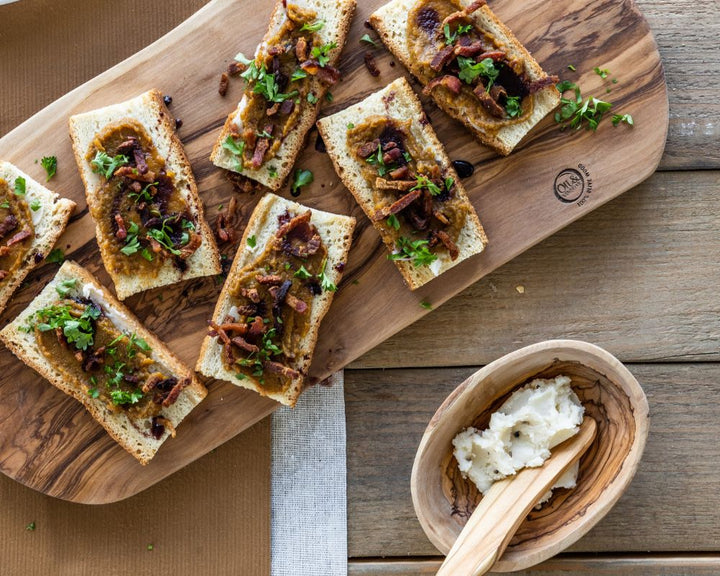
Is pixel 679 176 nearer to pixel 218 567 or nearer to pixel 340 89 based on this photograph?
pixel 340 89

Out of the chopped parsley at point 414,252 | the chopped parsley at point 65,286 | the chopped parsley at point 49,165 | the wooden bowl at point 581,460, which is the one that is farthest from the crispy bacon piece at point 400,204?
the chopped parsley at point 49,165

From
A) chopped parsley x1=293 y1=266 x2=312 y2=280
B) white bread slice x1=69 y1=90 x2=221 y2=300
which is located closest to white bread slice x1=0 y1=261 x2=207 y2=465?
white bread slice x1=69 y1=90 x2=221 y2=300

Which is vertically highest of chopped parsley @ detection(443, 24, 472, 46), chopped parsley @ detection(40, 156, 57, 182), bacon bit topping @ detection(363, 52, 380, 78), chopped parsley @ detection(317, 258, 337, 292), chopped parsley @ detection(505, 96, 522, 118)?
chopped parsley @ detection(40, 156, 57, 182)

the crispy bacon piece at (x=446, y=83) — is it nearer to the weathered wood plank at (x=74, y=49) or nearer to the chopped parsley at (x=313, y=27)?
the chopped parsley at (x=313, y=27)

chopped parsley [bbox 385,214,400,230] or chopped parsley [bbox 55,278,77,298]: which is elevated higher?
chopped parsley [bbox 55,278,77,298]

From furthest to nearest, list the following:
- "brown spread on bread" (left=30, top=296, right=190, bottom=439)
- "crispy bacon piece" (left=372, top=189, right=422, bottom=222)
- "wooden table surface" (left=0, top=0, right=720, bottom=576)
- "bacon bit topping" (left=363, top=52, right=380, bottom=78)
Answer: "wooden table surface" (left=0, top=0, right=720, bottom=576) → "bacon bit topping" (left=363, top=52, right=380, bottom=78) → "brown spread on bread" (left=30, top=296, right=190, bottom=439) → "crispy bacon piece" (left=372, top=189, right=422, bottom=222)

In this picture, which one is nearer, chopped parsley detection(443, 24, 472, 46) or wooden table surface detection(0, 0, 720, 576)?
chopped parsley detection(443, 24, 472, 46)

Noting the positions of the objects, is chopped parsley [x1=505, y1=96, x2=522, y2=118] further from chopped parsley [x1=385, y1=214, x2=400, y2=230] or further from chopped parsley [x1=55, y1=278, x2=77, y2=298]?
chopped parsley [x1=55, y1=278, x2=77, y2=298]
